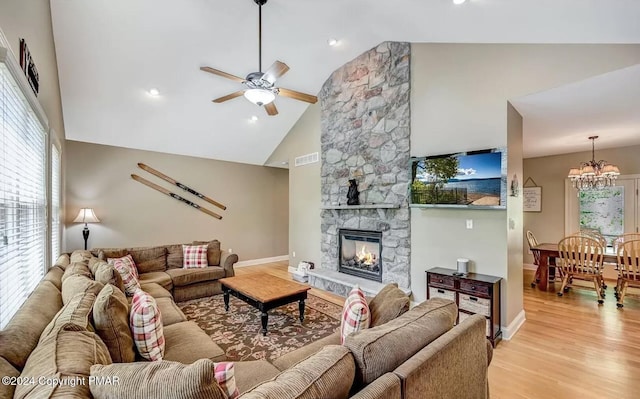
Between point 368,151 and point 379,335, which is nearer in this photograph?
point 379,335

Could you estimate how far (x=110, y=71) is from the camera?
3.76m

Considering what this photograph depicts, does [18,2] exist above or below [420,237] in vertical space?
above

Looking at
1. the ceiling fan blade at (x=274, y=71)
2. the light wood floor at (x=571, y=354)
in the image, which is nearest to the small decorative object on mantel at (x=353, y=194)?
the ceiling fan blade at (x=274, y=71)

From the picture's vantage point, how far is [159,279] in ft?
13.1

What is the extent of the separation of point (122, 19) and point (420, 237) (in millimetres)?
4419

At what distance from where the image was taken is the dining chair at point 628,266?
3916 mm

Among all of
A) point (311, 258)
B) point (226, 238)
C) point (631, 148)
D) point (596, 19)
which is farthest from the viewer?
point (226, 238)

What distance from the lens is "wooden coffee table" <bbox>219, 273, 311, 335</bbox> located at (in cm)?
312

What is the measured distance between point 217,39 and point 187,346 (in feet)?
11.6

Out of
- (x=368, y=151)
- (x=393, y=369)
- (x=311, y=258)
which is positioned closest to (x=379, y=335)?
(x=393, y=369)

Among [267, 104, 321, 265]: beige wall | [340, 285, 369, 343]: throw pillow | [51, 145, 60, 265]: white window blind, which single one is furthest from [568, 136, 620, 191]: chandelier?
[51, 145, 60, 265]: white window blind

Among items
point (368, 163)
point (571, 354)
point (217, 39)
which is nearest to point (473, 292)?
point (571, 354)

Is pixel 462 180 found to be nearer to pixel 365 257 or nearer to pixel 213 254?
pixel 365 257

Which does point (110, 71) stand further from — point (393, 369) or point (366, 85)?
point (393, 369)
